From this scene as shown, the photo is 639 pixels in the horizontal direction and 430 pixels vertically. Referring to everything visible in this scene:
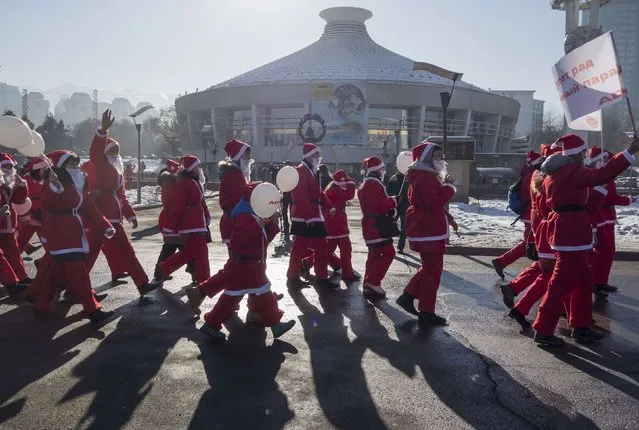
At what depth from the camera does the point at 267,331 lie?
5406 millimetres

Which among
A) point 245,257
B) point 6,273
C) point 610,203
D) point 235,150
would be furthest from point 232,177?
point 610,203

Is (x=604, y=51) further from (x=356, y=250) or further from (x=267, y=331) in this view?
(x=356, y=250)

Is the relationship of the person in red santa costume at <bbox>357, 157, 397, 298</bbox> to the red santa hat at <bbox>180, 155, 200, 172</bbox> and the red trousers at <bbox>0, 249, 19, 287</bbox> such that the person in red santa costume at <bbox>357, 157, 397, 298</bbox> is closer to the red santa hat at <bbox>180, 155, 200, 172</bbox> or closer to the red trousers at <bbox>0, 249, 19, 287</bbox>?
the red santa hat at <bbox>180, 155, 200, 172</bbox>

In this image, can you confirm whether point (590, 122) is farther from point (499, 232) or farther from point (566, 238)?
point (499, 232)

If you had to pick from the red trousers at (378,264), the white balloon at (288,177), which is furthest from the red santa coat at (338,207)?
the white balloon at (288,177)

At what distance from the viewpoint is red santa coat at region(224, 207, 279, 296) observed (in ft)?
16.5

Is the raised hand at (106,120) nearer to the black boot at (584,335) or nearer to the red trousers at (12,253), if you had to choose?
the red trousers at (12,253)

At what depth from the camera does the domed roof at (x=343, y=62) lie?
225ft

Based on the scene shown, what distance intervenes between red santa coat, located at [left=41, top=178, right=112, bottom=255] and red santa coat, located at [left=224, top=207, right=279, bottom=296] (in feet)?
5.60

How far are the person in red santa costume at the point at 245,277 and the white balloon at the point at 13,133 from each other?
268 centimetres

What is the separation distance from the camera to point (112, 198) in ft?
23.5

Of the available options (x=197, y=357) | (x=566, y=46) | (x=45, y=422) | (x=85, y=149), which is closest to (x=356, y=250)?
(x=197, y=357)

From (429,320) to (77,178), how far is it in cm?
388

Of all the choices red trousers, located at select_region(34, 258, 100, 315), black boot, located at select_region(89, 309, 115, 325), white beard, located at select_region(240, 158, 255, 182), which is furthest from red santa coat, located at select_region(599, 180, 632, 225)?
red trousers, located at select_region(34, 258, 100, 315)
